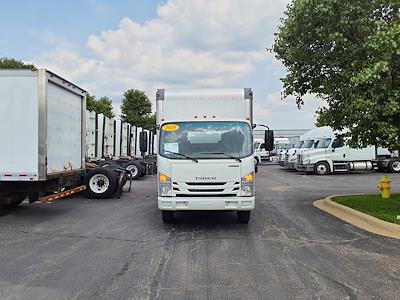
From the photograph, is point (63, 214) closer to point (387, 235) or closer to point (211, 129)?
point (211, 129)

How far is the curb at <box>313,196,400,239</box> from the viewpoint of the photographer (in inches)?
344

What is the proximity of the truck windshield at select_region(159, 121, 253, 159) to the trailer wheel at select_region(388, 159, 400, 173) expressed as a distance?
22154 mm

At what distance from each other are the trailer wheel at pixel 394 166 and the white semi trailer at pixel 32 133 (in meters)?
23.4

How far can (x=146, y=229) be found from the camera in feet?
30.2

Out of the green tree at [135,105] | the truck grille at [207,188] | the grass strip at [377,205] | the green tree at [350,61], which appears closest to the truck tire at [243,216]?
the truck grille at [207,188]

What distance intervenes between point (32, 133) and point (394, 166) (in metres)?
25.1

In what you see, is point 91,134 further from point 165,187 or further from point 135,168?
point 165,187

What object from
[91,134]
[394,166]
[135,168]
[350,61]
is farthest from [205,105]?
[394,166]

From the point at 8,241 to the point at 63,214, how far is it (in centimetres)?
326

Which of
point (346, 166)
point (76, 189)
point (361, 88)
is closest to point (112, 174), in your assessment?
point (76, 189)

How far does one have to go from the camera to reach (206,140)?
30.7ft

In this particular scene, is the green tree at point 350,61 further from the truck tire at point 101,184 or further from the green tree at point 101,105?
the green tree at point 101,105

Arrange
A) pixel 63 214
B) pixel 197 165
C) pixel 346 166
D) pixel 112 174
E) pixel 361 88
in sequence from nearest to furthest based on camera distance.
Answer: pixel 197 165, pixel 361 88, pixel 63 214, pixel 112 174, pixel 346 166

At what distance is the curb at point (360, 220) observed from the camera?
344 inches
